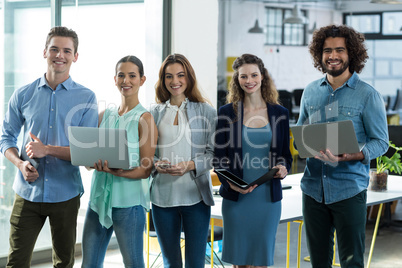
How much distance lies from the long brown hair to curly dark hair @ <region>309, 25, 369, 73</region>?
26.8 inches

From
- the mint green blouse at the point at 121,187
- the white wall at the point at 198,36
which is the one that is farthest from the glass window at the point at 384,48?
the mint green blouse at the point at 121,187

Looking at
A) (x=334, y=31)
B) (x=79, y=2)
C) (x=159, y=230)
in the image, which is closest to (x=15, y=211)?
(x=159, y=230)

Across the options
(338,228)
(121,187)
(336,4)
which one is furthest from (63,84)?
(336,4)

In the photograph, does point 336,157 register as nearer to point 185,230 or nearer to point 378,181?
point 185,230

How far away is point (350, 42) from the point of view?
9.30 feet

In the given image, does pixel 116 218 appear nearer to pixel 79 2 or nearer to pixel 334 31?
pixel 334 31

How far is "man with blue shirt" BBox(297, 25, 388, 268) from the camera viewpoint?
2785 millimetres

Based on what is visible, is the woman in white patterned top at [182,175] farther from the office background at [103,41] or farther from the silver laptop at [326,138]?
the office background at [103,41]

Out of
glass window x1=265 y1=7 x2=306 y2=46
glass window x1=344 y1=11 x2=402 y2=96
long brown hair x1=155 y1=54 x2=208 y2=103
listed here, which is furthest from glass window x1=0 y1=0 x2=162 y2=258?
glass window x1=344 y1=11 x2=402 y2=96

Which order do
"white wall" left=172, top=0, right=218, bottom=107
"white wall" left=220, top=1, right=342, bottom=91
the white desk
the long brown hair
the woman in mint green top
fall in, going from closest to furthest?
the woman in mint green top < the long brown hair < the white desk < "white wall" left=172, top=0, right=218, bottom=107 < "white wall" left=220, top=1, right=342, bottom=91

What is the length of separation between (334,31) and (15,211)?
187 centimetres

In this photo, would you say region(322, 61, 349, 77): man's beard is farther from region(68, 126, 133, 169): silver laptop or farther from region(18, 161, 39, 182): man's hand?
region(18, 161, 39, 182): man's hand

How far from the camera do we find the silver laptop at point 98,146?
2582mm

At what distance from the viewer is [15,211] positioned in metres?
2.75
